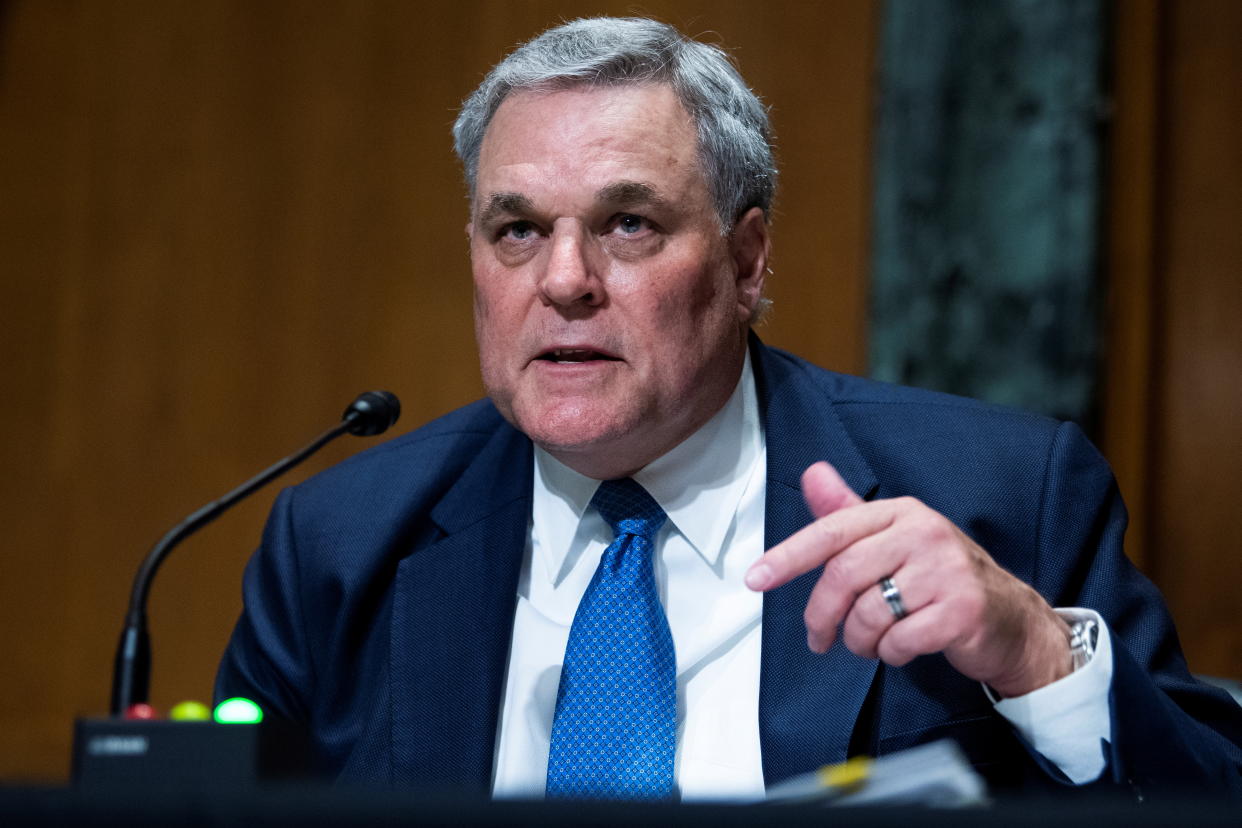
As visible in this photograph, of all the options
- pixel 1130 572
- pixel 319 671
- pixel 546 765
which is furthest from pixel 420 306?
pixel 1130 572

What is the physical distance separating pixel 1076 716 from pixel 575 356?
2.28 feet

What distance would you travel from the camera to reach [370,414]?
1471 mm

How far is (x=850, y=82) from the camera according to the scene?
2.87 m

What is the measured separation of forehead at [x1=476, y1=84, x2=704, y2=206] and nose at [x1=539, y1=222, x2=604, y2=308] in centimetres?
6

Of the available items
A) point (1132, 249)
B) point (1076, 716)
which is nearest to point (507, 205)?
point (1076, 716)

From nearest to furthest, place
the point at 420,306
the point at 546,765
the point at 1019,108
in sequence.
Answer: the point at 546,765, the point at 1019,108, the point at 420,306

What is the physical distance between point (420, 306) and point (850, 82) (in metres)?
1.09

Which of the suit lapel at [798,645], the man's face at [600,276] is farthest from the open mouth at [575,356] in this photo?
the suit lapel at [798,645]

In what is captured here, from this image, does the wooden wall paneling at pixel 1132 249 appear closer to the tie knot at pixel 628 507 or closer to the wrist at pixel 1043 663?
the tie knot at pixel 628 507

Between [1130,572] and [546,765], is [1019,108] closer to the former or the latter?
[1130,572]

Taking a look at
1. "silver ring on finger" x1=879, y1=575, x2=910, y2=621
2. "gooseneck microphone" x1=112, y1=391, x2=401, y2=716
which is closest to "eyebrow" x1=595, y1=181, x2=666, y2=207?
"gooseneck microphone" x1=112, y1=391, x2=401, y2=716

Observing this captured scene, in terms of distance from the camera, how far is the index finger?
1133mm

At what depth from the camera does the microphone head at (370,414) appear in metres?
1.47

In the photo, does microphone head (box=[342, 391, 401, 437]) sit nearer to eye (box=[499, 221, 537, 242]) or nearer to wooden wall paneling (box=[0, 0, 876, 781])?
eye (box=[499, 221, 537, 242])
